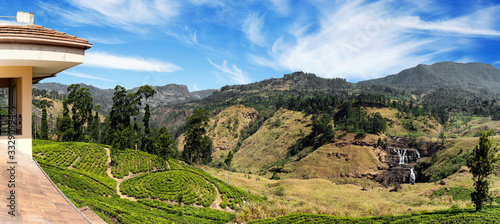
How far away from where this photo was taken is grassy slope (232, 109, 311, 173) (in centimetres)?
8869

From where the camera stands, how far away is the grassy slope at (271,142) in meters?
88.7

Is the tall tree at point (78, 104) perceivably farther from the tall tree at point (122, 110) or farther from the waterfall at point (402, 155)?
the waterfall at point (402, 155)

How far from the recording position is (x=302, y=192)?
4184 centimetres

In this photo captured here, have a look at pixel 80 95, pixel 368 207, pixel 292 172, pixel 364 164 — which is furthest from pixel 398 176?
pixel 80 95

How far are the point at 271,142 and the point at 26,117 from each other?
308 feet

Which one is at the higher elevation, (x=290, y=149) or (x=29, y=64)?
(x=29, y=64)

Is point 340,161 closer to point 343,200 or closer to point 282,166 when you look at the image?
point 282,166

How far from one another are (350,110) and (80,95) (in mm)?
83072

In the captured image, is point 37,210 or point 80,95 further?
point 80,95

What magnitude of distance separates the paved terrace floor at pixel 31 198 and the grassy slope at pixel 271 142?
255ft

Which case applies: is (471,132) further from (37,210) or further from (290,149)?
(37,210)

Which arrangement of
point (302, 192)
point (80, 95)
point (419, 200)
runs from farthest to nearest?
1. point (80, 95)
2. point (302, 192)
3. point (419, 200)

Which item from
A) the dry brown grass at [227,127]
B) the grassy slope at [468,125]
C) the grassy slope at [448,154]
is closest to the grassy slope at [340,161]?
the grassy slope at [448,154]

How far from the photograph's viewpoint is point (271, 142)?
98688 mm
